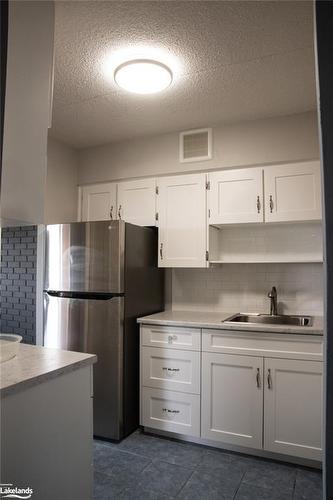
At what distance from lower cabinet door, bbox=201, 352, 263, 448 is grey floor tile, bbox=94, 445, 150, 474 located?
498mm

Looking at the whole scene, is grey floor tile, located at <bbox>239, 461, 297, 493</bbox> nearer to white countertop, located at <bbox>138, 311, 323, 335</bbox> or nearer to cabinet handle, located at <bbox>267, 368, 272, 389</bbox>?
cabinet handle, located at <bbox>267, 368, 272, 389</bbox>

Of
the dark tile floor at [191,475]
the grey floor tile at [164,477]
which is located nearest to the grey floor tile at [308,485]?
the dark tile floor at [191,475]

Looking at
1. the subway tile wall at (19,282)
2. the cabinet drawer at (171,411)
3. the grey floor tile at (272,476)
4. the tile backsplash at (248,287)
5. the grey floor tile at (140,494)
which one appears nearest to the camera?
the grey floor tile at (140,494)

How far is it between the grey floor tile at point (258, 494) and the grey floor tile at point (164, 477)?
1.09 ft

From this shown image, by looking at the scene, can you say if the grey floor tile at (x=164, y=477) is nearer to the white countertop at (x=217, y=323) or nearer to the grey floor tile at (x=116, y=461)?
the grey floor tile at (x=116, y=461)

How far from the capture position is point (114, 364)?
2.53m

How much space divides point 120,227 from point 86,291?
572 mm

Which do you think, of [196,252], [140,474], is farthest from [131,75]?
[140,474]

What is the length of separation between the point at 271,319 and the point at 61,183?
2345 millimetres

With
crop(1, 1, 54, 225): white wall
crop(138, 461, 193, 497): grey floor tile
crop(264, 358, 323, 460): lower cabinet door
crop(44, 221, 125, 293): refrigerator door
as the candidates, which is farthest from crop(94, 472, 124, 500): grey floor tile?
crop(1, 1, 54, 225): white wall

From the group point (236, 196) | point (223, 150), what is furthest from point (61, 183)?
point (236, 196)

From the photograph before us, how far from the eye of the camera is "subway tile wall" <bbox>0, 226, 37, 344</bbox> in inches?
121

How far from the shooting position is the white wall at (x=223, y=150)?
2.68 m

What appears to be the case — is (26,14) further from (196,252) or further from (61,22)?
(196,252)
